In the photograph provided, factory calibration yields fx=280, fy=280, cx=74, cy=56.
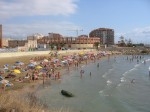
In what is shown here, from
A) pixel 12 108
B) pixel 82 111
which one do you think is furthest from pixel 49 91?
pixel 12 108

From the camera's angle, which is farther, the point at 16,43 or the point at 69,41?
the point at 69,41

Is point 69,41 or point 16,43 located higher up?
point 69,41

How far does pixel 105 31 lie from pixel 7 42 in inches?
4106

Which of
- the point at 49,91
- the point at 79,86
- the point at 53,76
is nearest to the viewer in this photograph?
the point at 49,91

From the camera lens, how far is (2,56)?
2184 inches

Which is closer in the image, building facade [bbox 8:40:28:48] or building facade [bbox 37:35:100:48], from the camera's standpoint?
building facade [bbox 8:40:28:48]

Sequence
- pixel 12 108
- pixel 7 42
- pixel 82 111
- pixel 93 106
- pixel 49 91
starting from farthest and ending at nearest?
pixel 7 42
pixel 49 91
pixel 93 106
pixel 82 111
pixel 12 108

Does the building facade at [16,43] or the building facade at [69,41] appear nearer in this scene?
the building facade at [16,43]

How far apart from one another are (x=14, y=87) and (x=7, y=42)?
81664 mm

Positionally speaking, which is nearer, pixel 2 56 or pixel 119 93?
pixel 119 93

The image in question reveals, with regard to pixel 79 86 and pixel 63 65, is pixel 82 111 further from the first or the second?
pixel 63 65

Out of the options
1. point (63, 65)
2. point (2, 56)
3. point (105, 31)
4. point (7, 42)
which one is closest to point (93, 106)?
point (63, 65)

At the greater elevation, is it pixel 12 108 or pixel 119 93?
pixel 12 108

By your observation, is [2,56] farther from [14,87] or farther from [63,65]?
→ [14,87]
